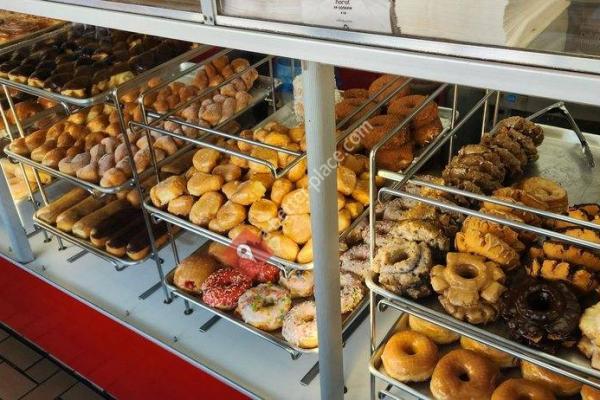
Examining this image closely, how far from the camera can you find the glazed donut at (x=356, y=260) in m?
1.77

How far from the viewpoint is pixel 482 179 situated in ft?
5.41

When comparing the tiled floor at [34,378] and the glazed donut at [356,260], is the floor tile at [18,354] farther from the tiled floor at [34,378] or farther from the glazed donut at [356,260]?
the glazed donut at [356,260]

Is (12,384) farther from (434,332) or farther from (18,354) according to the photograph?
(434,332)

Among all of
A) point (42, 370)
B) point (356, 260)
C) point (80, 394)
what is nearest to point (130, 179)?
point (356, 260)

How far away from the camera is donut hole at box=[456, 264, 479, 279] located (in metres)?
1.31

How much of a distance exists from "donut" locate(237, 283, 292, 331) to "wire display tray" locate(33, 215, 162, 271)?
0.48m

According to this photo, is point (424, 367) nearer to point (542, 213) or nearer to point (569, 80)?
point (542, 213)

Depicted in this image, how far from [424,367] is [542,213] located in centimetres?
51

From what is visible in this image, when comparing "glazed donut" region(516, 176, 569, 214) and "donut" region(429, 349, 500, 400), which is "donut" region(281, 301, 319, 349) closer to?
"donut" region(429, 349, 500, 400)

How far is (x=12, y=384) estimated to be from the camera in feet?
8.43

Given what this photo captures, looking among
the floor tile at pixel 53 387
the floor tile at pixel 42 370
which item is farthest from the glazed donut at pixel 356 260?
the floor tile at pixel 42 370

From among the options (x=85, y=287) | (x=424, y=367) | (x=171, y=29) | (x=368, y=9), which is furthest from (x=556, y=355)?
(x=85, y=287)

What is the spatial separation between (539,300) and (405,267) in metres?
0.30

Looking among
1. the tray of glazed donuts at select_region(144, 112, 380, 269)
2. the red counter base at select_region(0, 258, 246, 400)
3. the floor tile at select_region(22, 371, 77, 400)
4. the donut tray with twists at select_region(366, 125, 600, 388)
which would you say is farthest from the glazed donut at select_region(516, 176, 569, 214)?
the floor tile at select_region(22, 371, 77, 400)
